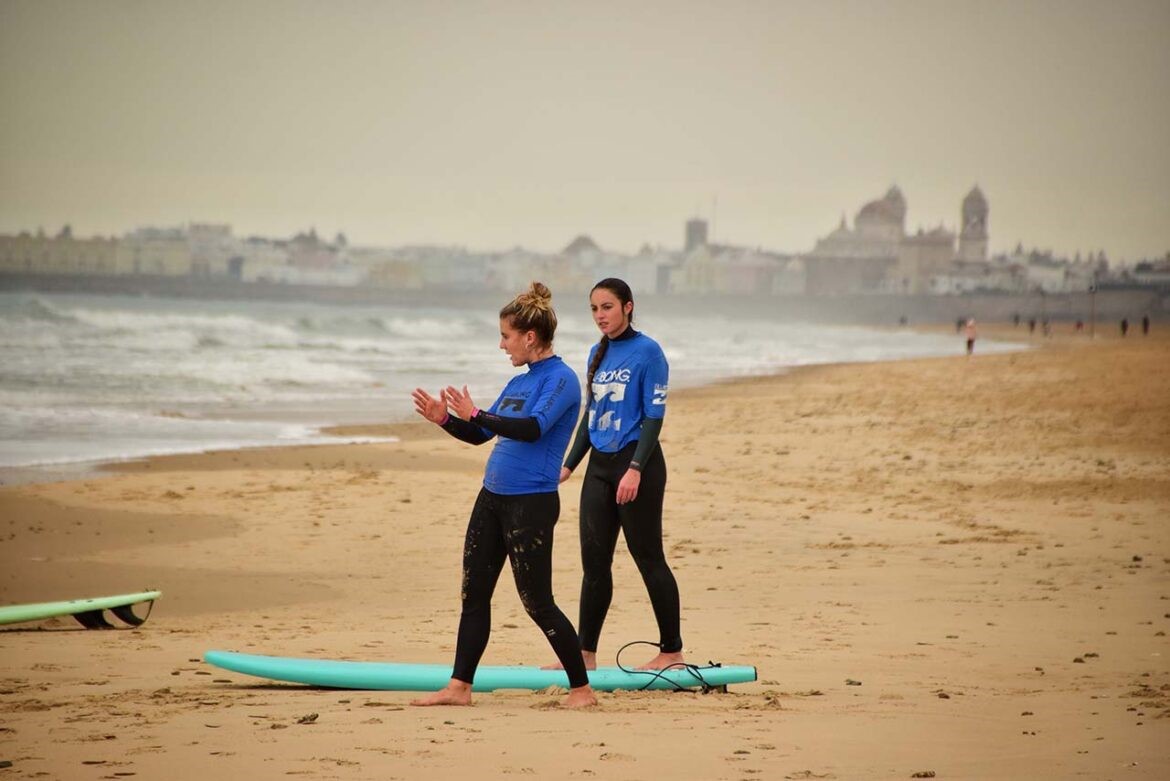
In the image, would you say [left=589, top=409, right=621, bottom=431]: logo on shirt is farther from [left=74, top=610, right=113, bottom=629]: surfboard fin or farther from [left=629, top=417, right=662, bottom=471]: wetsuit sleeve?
Result: [left=74, top=610, right=113, bottom=629]: surfboard fin

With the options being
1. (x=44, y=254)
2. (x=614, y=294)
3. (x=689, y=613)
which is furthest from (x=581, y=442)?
(x=44, y=254)

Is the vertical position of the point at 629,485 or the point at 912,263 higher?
the point at 912,263

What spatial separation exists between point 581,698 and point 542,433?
917mm

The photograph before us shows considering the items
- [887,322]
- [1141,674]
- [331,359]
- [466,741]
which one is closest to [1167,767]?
[1141,674]

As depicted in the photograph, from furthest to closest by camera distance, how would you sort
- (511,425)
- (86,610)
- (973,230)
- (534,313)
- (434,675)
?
1. (973,230)
2. (86,610)
3. (434,675)
4. (534,313)
5. (511,425)

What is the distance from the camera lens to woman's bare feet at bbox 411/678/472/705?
14.7 feet

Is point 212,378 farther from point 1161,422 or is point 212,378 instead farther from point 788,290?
point 788,290

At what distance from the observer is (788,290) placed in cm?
18925

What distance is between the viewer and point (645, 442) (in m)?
5.00

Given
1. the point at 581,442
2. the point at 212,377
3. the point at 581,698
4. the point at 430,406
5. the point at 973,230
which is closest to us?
the point at 430,406

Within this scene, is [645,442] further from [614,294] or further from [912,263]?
[912,263]

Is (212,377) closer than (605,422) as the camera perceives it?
No

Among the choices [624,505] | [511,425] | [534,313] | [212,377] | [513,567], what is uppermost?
[534,313]

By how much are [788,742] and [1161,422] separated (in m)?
12.5
